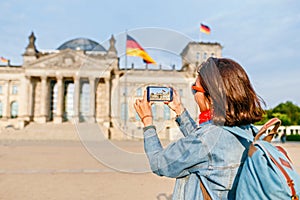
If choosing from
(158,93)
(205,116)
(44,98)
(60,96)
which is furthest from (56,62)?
(205,116)

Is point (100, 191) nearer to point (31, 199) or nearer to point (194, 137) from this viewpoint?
point (31, 199)

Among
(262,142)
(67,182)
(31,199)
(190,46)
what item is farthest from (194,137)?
(67,182)

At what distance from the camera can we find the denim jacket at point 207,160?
1556mm

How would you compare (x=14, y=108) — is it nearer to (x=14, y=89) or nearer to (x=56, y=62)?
(x=14, y=89)

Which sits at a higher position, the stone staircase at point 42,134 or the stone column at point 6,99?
the stone column at point 6,99

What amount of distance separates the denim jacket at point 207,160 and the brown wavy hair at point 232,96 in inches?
2.9

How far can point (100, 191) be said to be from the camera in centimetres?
729

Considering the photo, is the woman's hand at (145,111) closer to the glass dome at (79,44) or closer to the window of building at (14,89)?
the glass dome at (79,44)

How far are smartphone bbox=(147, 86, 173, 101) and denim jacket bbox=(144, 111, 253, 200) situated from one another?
331mm

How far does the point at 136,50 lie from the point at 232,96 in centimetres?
99

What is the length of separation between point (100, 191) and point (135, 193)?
844mm

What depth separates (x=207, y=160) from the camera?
62.0 inches

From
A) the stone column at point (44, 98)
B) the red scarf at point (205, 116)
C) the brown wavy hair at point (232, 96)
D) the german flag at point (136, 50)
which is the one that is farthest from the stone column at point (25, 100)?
the brown wavy hair at point (232, 96)

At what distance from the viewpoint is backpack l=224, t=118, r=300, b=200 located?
127cm
